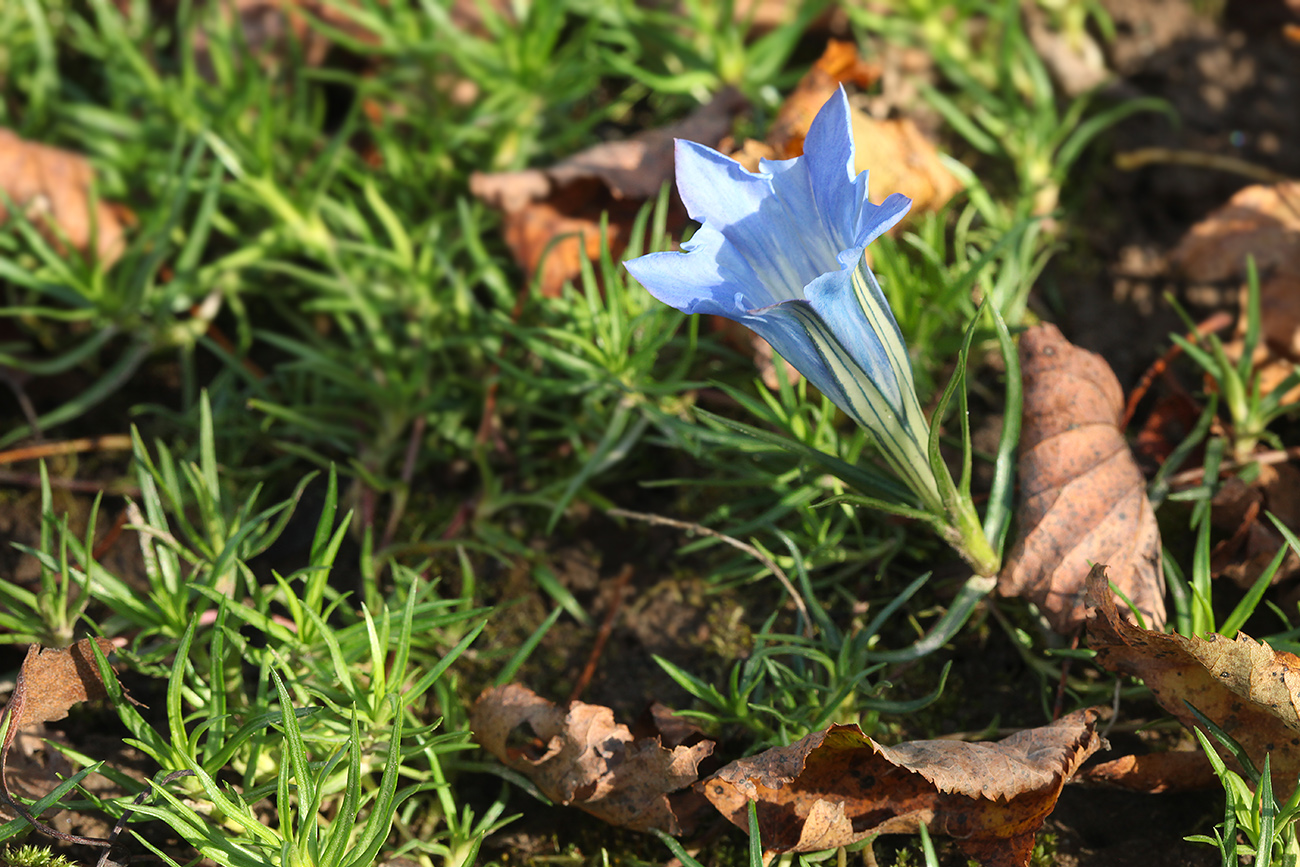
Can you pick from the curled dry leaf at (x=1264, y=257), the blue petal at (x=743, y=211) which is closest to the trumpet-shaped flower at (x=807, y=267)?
the blue petal at (x=743, y=211)

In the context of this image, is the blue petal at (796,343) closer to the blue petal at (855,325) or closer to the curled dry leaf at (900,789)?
the blue petal at (855,325)

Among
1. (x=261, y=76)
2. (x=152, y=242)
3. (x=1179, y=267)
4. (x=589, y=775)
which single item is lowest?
(x=589, y=775)

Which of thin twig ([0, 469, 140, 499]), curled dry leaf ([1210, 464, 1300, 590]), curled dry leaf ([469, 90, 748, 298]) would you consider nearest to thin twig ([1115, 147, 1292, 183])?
curled dry leaf ([1210, 464, 1300, 590])

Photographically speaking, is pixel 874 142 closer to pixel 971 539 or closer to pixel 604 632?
pixel 971 539

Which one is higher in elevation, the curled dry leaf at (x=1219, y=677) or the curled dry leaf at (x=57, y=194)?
the curled dry leaf at (x=57, y=194)

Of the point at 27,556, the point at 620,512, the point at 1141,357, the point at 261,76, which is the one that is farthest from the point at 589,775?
the point at 261,76

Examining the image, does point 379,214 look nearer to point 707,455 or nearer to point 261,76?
point 261,76

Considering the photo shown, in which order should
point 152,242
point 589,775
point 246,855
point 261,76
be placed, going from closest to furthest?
point 246,855 → point 589,775 → point 152,242 → point 261,76

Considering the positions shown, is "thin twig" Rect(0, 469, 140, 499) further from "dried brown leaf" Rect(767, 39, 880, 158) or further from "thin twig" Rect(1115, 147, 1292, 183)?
"thin twig" Rect(1115, 147, 1292, 183)
